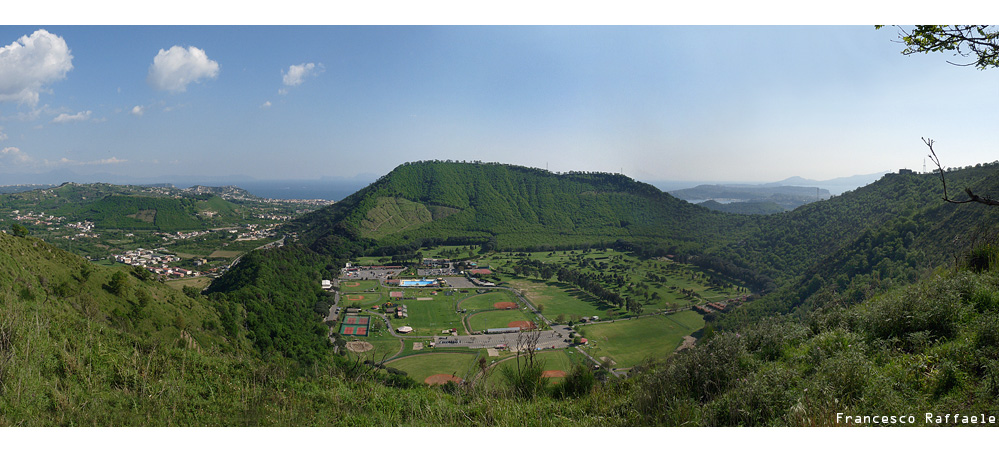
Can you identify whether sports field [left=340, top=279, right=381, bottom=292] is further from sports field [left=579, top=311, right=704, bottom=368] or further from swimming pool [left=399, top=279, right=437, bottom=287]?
sports field [left=579, top=311, right=704, bottom=368]

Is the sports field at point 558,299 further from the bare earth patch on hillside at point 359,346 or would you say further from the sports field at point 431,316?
the bare earth patch on hillside at point 359,346

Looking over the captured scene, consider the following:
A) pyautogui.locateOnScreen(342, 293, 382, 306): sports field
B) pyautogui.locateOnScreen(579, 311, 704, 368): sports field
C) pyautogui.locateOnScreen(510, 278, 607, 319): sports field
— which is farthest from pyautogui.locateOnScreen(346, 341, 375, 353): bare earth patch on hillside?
pyautogui.locateOnScreen(510, 278, 607, 319): sports field

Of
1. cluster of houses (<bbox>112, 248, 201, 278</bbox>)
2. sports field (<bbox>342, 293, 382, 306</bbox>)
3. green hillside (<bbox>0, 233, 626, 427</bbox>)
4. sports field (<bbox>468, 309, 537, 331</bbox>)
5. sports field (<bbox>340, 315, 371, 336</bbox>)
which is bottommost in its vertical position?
sports field (<bbox>468, 309, 537, 331</bbox>)

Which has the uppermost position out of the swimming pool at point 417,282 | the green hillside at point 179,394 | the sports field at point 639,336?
the green hillside at point 179,394

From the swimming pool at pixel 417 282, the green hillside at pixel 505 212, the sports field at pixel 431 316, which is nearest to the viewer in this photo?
the sports field at pixel 431 316

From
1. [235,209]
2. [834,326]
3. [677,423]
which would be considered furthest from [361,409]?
[235,209]

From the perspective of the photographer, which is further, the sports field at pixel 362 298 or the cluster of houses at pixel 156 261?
the cluster of houses at pixel 156 261

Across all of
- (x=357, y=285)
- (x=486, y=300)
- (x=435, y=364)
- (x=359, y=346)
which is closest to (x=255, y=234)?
(x=357, y=285)

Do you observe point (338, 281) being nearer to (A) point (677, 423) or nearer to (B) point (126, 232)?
(A) point (677, 423)

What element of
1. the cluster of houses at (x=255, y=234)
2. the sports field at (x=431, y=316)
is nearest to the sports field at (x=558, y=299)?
the sports field at (x=431, y=316)
